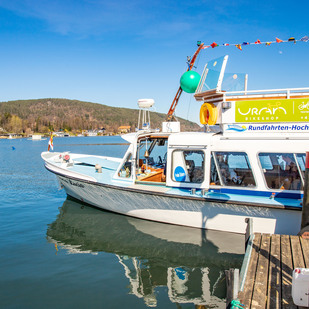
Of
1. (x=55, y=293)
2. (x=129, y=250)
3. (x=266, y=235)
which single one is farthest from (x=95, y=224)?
(x=266, y=235)

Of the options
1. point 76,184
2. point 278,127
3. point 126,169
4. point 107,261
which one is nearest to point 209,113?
point 278,127

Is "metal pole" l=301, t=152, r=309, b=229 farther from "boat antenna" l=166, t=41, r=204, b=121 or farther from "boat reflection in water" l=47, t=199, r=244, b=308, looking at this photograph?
"boat antenna" l=166, t=41, r=204, b=121

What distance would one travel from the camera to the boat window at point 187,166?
8.24 m

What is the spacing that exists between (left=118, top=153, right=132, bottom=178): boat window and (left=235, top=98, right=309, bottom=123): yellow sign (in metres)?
3.53

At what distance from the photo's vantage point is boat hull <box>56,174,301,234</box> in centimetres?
706

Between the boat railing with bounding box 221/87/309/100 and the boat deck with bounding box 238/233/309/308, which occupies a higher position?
the boat railing with bounding box 221/87/309/100

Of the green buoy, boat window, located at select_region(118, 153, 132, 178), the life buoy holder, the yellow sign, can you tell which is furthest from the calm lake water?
the green buoy

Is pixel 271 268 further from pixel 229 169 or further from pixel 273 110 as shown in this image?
pixel 273 110

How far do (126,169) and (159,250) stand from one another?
9.50ft

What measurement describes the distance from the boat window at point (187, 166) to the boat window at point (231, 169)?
1.41ft

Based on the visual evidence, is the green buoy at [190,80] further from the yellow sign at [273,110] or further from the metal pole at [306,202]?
the metal pole at [306,202]

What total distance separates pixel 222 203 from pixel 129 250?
2.64 meters

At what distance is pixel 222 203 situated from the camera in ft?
24.2

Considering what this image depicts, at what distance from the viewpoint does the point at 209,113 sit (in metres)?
7.91
